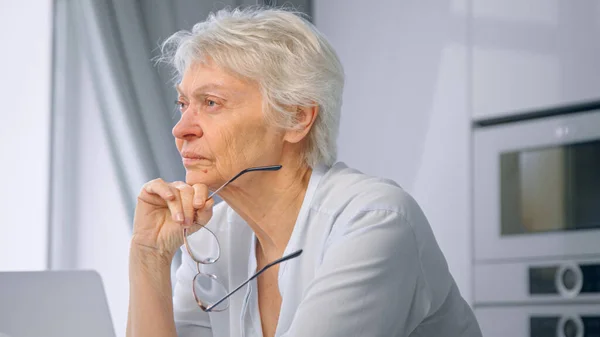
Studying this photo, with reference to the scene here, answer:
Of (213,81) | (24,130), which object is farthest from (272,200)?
(24,130)

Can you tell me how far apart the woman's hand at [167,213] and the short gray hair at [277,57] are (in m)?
0.22

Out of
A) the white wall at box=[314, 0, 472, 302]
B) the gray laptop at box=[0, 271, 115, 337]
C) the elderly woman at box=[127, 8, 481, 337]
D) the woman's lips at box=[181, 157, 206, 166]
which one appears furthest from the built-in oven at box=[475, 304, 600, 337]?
the gray laptop at box=[0, 271, 115, 337]

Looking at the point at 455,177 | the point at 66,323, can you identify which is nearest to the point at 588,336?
the point at 455,177

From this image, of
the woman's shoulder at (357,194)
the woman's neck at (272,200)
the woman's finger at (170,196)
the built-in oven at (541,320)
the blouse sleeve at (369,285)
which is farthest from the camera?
the built-in oven at (541,320)

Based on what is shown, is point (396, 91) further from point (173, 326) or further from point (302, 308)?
point (302, 308)

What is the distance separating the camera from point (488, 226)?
277 cm

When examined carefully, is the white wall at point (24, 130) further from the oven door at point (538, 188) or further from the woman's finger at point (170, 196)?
the oven door at point (538, 188)

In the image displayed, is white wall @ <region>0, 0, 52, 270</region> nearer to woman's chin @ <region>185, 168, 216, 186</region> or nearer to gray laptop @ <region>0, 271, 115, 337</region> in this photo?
woman's chin @ <region>185, 168, 216, 186</region>

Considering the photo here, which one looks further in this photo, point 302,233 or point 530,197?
point 530,197

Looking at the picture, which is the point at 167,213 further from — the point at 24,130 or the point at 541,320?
the point at 541,320

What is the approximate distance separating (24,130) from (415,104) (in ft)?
4.74

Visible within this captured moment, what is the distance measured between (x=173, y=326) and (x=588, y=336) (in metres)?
1.52

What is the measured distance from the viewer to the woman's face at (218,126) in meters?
1.51

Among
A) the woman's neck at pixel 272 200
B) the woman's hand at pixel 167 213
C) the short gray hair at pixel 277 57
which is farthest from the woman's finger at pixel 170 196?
the short gray hair at pixel 277 57
